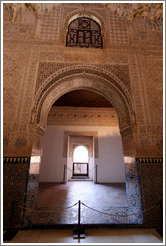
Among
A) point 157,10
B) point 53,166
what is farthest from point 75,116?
point 157,10

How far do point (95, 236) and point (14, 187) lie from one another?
1.62 meters

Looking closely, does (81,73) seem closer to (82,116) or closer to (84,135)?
(82,116)

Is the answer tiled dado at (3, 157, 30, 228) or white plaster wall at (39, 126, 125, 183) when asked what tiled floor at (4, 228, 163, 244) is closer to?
tiled dado at (3, 157, 30, 228)

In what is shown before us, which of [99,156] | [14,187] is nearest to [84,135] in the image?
[99,156]

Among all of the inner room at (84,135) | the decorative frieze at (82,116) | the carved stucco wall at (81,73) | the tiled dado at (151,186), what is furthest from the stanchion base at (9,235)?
the decorative frieze at (82,116)

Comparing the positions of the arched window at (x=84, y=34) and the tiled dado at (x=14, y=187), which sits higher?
the arched window at (x=84, y=34)

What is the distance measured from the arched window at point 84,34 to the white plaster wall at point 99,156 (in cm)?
383

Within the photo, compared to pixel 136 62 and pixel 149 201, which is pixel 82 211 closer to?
pixel 149 201

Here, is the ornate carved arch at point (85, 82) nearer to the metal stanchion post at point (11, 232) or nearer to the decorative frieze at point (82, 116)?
the metal stanchion post at point (11, 232)

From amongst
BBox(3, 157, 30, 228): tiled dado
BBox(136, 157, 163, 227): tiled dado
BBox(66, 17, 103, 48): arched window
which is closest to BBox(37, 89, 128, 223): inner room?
BBox(66, 17, 103, 48): arched window

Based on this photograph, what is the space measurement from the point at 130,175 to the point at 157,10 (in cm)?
436

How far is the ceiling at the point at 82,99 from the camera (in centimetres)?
537

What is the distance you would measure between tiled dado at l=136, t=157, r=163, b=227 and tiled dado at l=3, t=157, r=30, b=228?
227 cm

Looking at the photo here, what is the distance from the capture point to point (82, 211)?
110 inches
